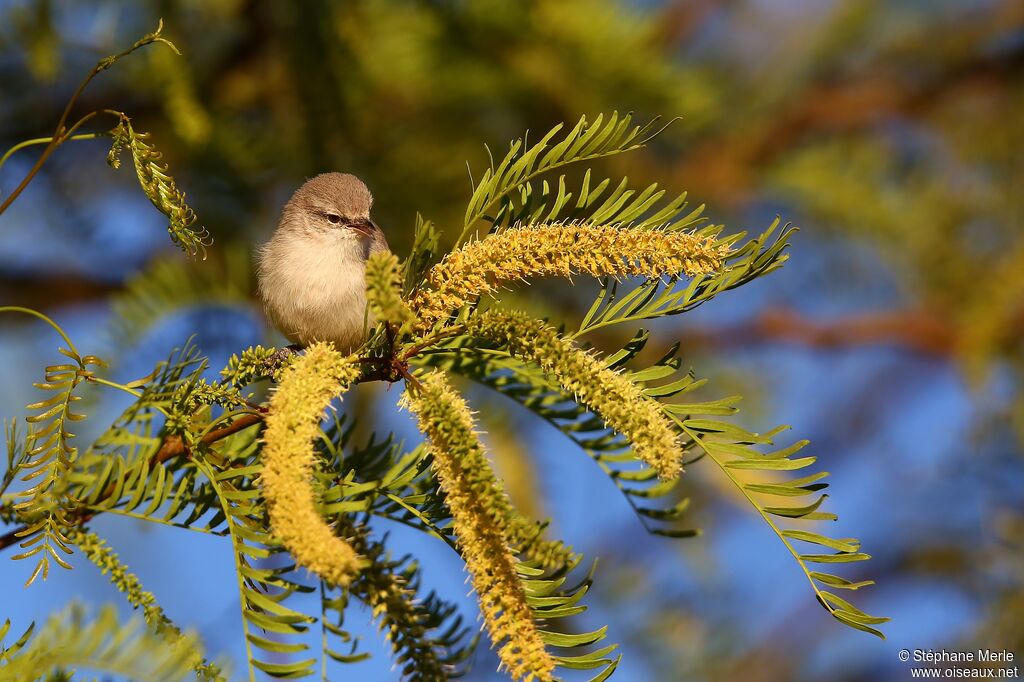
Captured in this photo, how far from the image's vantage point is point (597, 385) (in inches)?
55.9

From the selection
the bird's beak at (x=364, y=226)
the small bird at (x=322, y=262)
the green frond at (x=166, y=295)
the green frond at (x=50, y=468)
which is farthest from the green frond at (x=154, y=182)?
the bird's beak at (x=364, y=226)

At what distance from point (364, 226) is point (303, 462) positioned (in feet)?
8.33

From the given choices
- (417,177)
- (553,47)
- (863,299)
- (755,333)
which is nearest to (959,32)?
(863,299)

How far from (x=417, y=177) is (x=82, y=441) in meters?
1.54

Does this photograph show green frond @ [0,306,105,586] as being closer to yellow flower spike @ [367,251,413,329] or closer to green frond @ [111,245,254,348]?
yellow flower spike @ [367,251,413,329]

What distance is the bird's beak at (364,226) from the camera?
3.77m

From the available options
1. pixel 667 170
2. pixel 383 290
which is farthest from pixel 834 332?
pixel 383 290

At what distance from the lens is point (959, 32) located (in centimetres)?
470

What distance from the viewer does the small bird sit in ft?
10.7

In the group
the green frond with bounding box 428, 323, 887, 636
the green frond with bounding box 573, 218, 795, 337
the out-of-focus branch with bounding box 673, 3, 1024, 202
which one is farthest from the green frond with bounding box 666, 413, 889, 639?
the out-of-focus branch with bounding box 673, 3, 1024, 202

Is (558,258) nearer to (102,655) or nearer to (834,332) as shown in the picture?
(102,655)

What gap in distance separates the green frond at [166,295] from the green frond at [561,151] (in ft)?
4.39

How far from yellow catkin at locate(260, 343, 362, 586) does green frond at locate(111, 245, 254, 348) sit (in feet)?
3.88

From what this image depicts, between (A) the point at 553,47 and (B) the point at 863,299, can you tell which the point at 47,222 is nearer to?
(A) the point at 553,47
